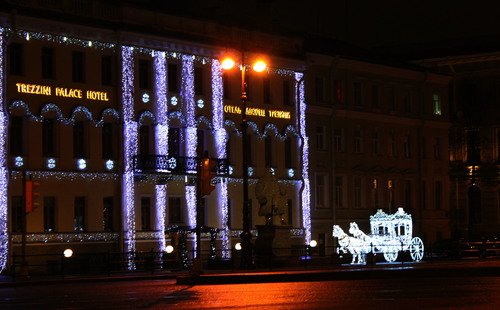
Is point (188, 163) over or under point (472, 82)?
under

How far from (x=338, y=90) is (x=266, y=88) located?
6926 millimetres

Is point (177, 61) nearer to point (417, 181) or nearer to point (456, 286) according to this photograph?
point (417, 181)

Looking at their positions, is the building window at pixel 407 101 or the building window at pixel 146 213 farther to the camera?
the building window at pixel 407 101

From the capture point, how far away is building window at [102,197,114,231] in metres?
62.3

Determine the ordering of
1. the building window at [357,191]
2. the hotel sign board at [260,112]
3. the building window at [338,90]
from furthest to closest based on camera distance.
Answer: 1. the building window at [357,191]
2. the building window at [338,90]
3. the hotel sign board at [260,112]

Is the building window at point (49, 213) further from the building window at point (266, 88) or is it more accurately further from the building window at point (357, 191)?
the building window at point (357, 191)

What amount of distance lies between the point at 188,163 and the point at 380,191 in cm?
1960

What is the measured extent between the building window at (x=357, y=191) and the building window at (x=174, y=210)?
16582mm

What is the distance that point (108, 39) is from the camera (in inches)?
2447

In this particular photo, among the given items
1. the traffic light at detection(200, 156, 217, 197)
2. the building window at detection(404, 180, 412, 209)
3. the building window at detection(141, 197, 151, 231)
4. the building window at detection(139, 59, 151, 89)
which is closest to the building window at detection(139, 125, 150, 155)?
the building window at detection(139, 59, 151, 89)

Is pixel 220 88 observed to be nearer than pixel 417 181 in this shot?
Yes

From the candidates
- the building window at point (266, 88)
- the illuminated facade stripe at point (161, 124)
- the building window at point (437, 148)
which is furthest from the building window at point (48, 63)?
the building window at point (437, 148)

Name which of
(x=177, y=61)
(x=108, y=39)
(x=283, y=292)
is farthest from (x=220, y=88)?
(x=283, y=292)

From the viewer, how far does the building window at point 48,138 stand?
60.3 metres
